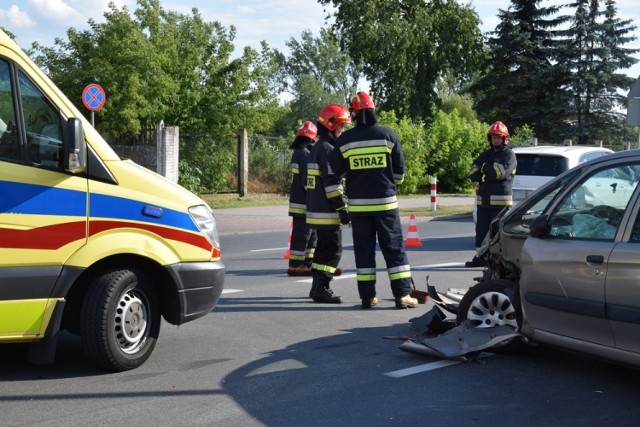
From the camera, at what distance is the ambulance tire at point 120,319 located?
17.6 feet

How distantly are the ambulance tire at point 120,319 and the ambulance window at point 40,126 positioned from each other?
2.89ft

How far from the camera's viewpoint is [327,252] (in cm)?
841

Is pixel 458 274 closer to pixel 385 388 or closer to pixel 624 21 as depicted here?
pixel 385 388

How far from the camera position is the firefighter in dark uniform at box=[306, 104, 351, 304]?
27.3ft

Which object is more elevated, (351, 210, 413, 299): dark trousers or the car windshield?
the car windshield

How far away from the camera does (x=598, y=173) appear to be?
217 inches

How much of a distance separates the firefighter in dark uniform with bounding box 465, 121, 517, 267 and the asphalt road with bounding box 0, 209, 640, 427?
3.56 m

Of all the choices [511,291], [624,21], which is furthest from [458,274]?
[624,21]

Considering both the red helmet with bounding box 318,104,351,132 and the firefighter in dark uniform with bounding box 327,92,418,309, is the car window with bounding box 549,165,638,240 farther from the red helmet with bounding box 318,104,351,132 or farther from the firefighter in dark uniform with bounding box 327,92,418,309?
the red helmet with bounding box 318,104,351,132

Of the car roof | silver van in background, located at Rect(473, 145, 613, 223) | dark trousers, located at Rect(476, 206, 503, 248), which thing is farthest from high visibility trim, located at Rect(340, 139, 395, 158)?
the car roof

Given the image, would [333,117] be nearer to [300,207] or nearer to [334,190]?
[334,190]

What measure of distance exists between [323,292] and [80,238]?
11.8ft

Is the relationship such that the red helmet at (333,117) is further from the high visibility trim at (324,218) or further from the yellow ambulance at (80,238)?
the yellow ambulance at (80,238)

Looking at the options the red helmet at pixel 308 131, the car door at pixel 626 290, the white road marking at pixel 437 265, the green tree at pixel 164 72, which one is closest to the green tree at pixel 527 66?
the green tree at pixel 164 72
